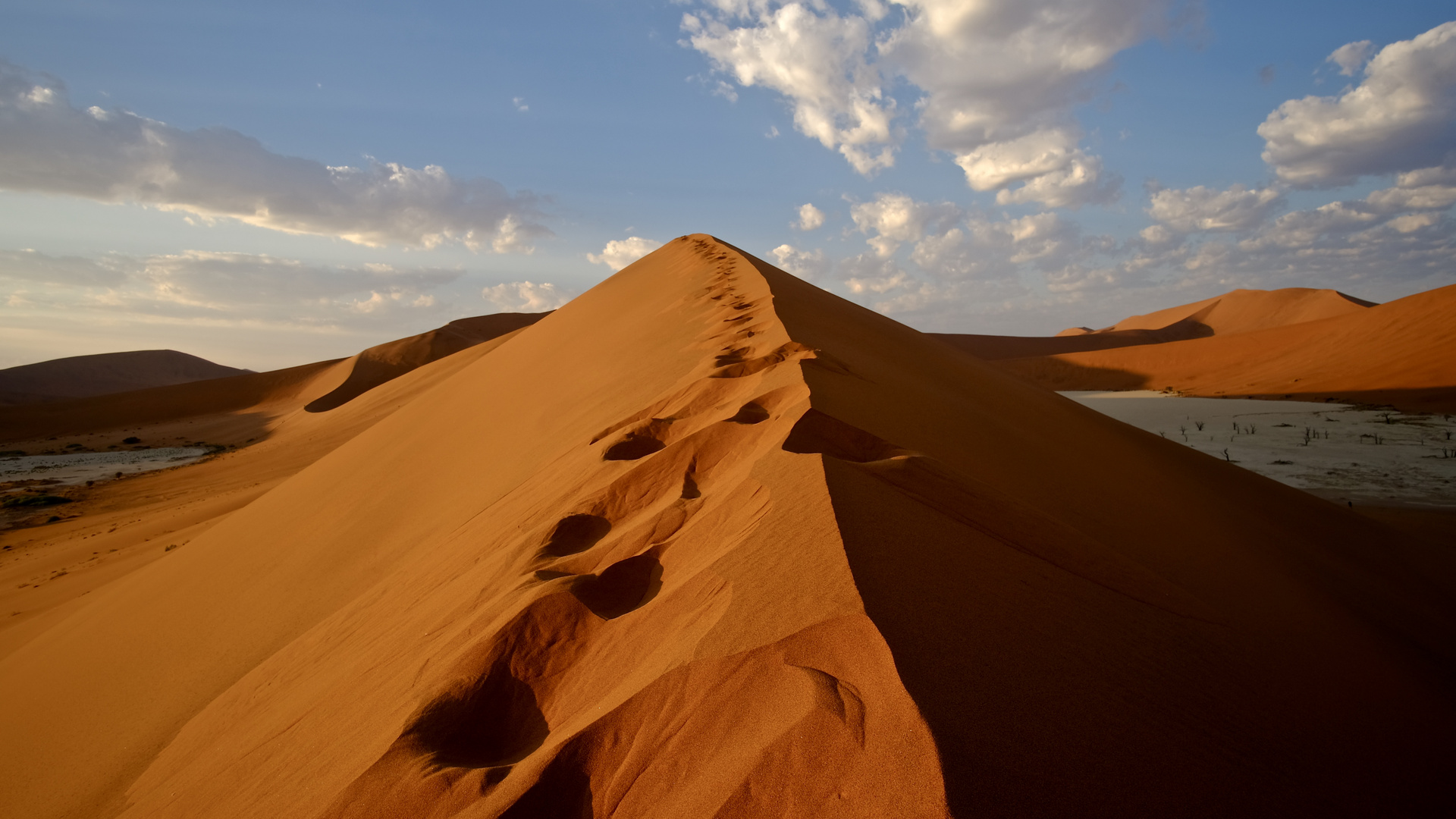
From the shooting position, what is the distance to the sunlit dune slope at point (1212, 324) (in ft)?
189

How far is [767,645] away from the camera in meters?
1.37

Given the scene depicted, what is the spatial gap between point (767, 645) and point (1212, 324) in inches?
3111

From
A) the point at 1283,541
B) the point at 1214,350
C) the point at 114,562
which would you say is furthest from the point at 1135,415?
the point at 1214,350

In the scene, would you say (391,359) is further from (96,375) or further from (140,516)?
(96,375)

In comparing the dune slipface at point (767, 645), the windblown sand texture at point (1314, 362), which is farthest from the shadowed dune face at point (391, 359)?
the windblown sand texture at point (1314, 362)

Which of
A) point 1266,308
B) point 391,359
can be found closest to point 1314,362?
point 391,359

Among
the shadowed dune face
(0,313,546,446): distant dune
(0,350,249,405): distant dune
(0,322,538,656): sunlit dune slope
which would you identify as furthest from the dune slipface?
(0,350,249,405): distant dune

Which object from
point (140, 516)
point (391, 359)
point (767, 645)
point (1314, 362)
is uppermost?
point (391, 359)

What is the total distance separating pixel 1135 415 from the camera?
54.9ft

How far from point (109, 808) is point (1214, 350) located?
41671 millimetres

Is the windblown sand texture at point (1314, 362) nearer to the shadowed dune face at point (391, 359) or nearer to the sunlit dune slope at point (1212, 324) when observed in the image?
the sunlit dune slope at point (1212, 324)

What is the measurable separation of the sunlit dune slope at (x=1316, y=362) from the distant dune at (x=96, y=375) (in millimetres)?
57267

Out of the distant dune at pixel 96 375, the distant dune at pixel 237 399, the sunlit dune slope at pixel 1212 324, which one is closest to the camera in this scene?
the distant dune at pixel 237 399

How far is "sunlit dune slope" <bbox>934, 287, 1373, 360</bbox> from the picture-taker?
189ft
